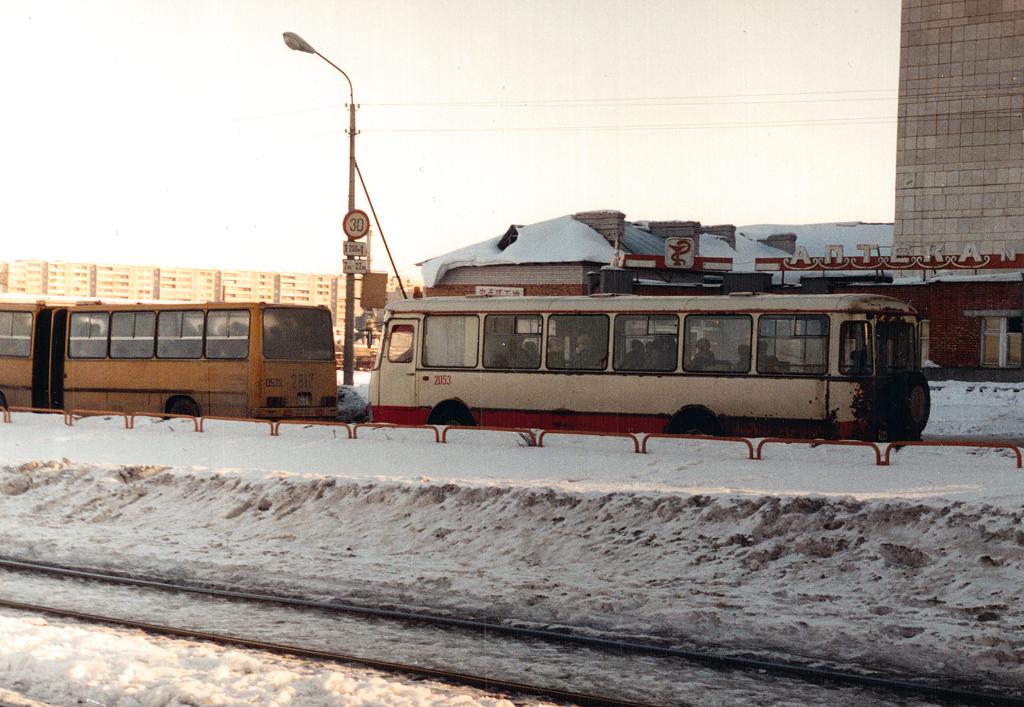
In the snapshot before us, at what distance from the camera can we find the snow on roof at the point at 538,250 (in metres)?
43.3

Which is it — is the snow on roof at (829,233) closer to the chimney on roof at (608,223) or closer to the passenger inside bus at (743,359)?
the chimney on roof at (608,223)

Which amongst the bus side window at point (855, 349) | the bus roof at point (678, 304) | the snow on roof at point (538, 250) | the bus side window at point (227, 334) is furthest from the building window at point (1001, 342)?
the bus side window at point (227, 334)

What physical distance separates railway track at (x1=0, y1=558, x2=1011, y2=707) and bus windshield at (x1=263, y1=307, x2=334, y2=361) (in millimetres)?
10617

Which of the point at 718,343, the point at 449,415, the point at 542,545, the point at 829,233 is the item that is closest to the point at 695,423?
the point at 718,343

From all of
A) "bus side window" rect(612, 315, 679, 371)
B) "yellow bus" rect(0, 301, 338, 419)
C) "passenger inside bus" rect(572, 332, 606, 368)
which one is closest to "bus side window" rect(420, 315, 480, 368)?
"passenger inside bus" rect(572, 332, 606, 368)

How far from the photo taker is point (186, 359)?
19.4 m

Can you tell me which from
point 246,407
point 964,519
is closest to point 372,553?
point 964,519

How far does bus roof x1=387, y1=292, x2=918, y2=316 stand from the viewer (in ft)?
46.4

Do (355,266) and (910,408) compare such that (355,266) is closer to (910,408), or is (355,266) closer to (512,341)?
(512,341)

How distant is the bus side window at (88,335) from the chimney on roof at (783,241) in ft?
155

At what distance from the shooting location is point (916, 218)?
37938 millimetres

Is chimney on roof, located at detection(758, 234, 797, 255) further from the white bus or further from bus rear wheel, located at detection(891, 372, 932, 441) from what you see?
the white bus

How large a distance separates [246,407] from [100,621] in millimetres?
11611

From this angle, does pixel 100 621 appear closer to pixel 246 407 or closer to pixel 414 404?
pixel 414 404
